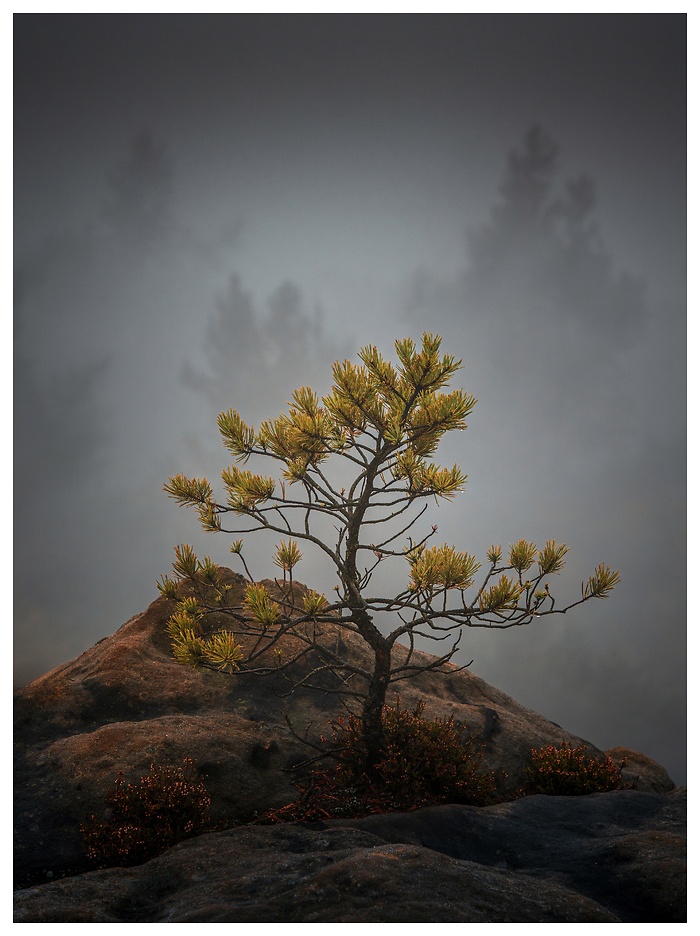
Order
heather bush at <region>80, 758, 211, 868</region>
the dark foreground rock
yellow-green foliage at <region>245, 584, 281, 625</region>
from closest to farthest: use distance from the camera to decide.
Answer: the dark foreground rock, heather bush at <region>80, 758, 211, 868</region>, yellow-green foliage at <region>245, 584, 281, 625</region>

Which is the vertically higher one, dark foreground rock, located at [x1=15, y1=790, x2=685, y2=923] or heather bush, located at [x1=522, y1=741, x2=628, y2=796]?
dark foreground rock, located at [x1=15, y1=790, x2=685, y2=923]

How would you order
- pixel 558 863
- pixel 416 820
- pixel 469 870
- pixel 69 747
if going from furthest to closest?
1. pixel 69 747
2. pixel 416 820
3. pixel 558 863
4. pixel 469 870

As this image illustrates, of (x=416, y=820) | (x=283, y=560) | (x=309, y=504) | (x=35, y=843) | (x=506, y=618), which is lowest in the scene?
(x=35, y=843)

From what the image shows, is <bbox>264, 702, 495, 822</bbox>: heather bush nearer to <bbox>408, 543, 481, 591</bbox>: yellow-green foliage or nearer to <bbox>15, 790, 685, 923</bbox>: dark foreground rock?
<bbox>15, 790, 685, 923</bbox>: dark foreground rock

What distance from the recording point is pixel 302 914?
384 centimetres

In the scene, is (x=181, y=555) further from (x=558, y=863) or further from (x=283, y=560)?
(x=558, y=863)

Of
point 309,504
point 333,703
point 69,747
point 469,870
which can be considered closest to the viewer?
point 469,870

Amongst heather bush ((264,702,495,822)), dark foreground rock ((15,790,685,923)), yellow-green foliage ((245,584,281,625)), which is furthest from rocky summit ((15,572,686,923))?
yellow-green foliage ((245,584,281,625))

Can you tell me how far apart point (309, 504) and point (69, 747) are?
4075 mm

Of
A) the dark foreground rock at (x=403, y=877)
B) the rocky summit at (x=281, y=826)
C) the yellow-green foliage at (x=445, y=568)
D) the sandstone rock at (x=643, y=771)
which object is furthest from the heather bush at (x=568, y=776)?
the yellow-green foliage at (x=445, y=568)

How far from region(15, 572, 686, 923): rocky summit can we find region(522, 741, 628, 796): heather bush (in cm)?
35

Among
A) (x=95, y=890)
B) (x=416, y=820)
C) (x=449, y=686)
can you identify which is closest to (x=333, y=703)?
(x=449, y=686)

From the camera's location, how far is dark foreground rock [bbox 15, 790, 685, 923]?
396 centimetres

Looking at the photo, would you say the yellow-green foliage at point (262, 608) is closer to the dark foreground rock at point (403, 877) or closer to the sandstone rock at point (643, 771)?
the dark foreground rock at point (403, 877)
